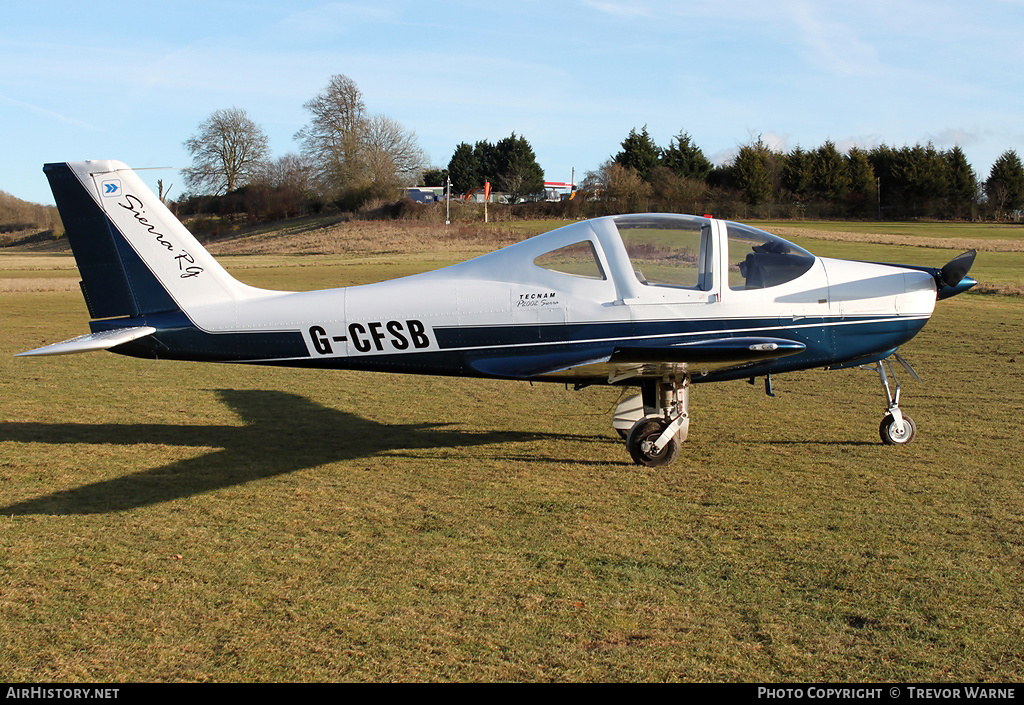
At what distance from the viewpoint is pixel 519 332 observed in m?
7.86

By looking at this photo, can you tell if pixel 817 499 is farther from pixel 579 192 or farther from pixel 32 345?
pixel 579 192

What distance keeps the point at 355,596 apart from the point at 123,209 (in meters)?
5.14

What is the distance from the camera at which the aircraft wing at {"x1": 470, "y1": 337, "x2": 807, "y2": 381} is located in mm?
6973

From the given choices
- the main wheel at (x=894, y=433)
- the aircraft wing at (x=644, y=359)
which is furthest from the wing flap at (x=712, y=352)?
the main wheel at (x=894, y=433)

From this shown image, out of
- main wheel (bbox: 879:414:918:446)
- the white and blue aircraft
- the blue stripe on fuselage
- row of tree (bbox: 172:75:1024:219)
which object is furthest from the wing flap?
row of tree (bbox: 172:75:1024:219)

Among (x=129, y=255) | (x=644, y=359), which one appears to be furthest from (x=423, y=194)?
(x=644, y=359)

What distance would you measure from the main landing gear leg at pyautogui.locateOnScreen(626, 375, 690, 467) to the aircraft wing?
0.43 metres

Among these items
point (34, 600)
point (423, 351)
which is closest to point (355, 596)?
point (34, 600)

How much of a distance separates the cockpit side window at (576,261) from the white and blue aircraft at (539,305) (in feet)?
0.05

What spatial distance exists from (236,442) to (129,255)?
2226 millimetres

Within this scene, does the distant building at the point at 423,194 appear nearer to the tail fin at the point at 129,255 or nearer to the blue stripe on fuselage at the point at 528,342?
the tail fin at the point at 129,255

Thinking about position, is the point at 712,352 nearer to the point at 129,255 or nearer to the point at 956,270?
the point at 956,270

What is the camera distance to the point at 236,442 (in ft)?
29.6

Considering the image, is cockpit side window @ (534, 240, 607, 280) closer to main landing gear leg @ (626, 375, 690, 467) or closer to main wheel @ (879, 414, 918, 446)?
main landing gear leg @ (626, 375, 690, 467)
